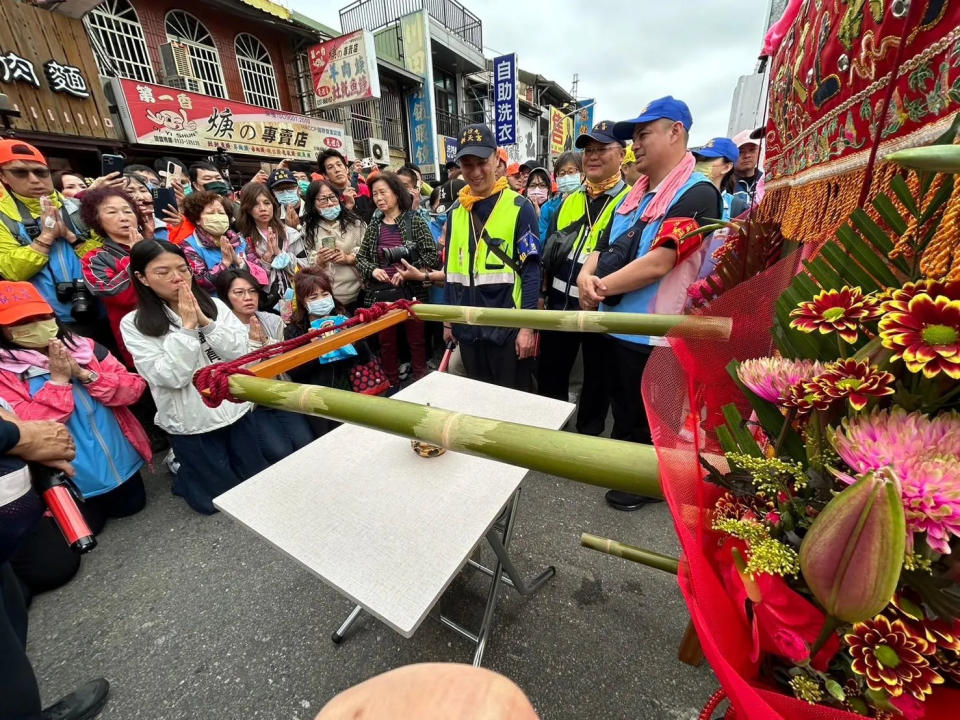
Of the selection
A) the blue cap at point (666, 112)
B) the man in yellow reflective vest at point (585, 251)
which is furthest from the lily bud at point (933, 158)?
the man in yellow reflective vest at point (585, 251)

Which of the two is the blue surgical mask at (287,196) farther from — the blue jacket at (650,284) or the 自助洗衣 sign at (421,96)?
the 自助洗衣 sign at (421,96)

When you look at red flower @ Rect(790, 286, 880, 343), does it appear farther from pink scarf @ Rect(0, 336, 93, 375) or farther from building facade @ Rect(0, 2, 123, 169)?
building facade @ Rect(0, 2, 123, 169)

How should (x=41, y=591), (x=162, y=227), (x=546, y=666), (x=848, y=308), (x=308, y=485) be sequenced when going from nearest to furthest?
(x=848, y=308) < (x=308, y=485) < (x=546, y=666) < (x=41, y=591) < (x=162, y=227)

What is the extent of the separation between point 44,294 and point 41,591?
1779 mm

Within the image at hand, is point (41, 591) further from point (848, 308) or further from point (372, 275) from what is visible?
point (848, 308)

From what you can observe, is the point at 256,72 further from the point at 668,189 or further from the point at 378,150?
the point at 668,189

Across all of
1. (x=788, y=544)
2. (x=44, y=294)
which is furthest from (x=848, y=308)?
→ (x=44, y=294)

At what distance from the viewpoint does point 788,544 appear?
0.48 m

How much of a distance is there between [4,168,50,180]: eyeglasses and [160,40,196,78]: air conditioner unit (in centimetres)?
733

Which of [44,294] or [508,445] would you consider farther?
[44,294]

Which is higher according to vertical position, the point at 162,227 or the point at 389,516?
the point at 162,227

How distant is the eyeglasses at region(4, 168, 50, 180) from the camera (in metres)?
2.71

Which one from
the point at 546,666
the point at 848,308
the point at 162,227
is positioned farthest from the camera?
the point at 162,227

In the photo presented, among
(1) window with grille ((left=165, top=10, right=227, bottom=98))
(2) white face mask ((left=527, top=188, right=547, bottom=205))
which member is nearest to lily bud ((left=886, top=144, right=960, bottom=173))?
(2) white face mask ((left=527, top=188, right=547, bottom=205))
